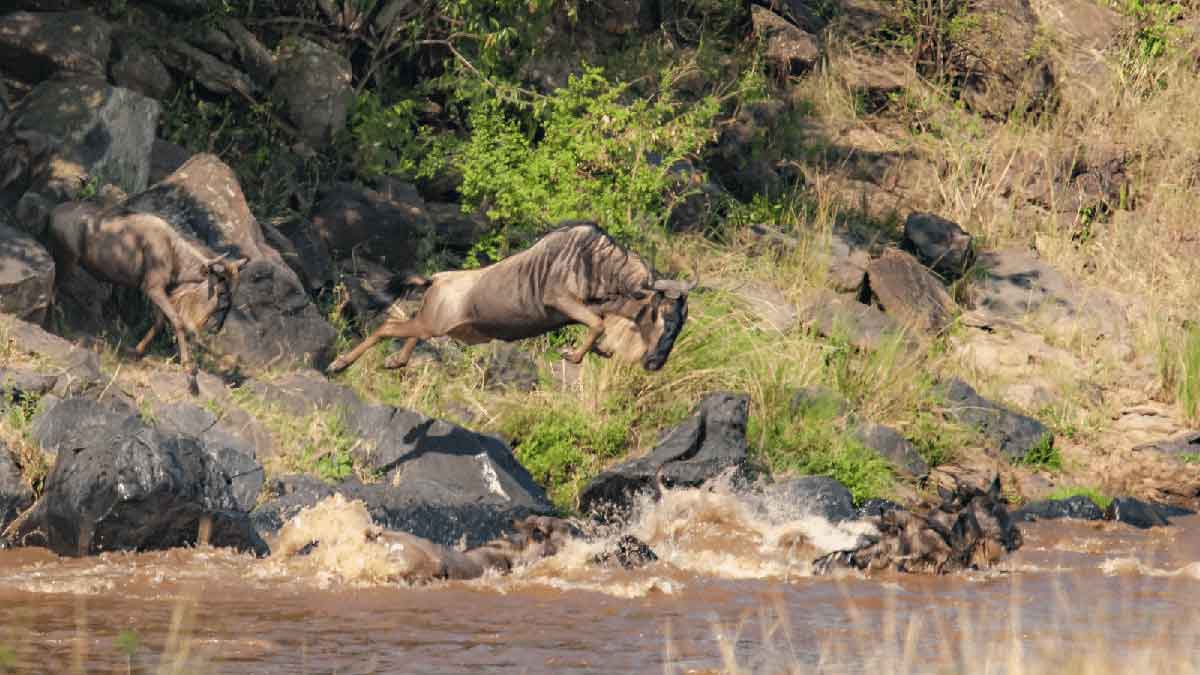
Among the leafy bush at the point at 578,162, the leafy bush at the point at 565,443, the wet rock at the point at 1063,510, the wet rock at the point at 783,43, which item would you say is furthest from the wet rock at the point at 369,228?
the wet rock at the point at 783,43

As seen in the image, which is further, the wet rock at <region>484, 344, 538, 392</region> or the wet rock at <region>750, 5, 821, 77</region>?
the wet rock at <region>750, 5, 821, 77</region>

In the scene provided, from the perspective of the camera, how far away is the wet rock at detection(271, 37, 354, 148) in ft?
52.3

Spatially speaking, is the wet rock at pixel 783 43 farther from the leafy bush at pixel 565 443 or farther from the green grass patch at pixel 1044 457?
the leafy bush at pixel 565 443

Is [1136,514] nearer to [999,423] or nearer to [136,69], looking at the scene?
[999,423]

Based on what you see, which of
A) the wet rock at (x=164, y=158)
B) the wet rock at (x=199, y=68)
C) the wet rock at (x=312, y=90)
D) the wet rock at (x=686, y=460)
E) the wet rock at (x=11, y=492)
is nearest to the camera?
the wet rock at (x=11, y=492)

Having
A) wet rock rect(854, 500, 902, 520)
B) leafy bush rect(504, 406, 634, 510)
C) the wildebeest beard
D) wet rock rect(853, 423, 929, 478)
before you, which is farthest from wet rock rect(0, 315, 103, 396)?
wet rock rect(853, 423, 929, 478)

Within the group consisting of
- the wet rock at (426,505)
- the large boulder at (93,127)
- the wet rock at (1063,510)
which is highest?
the large boulder at (93,127)

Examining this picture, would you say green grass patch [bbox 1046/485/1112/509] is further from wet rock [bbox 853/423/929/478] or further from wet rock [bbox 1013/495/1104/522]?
wet rock [bbox 853/423/929/478]

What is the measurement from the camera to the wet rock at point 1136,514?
517 inches

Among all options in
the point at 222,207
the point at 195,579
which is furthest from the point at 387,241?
the point at 195,579

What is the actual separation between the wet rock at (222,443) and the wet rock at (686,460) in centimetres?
224

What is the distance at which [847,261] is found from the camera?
16703mm

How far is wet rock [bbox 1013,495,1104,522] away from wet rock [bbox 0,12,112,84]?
26.2 feet

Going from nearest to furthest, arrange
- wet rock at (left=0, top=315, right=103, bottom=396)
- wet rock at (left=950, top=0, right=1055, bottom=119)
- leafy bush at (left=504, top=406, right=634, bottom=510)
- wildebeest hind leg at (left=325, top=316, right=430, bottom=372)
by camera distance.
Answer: wildebeest hind leg at (left=325, top=316, right=430, bottom=372), wet rock at (left=0, top=315, right=103, bottom=396), leafy bush at (left=504, top=406, right=634, bottom=510), wet rock at (left=950, top=0, right=1055, bottom=119)
